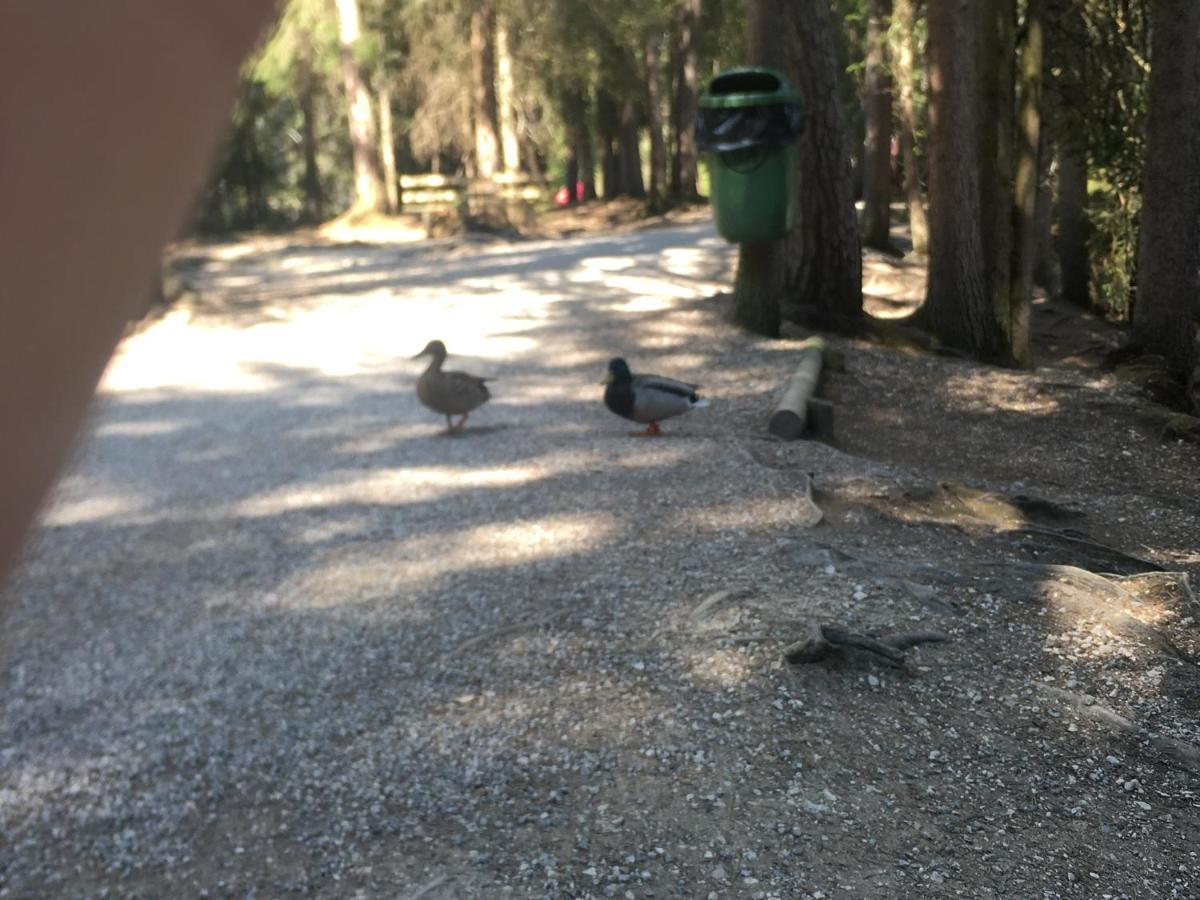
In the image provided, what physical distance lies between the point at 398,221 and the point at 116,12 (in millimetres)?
30234

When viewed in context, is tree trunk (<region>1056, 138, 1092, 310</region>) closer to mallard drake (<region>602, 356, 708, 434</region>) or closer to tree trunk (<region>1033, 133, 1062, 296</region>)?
tree trunk (<region>1033, 133, 1062, 296</region>)

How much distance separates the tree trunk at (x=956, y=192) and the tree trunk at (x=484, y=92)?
707 inches

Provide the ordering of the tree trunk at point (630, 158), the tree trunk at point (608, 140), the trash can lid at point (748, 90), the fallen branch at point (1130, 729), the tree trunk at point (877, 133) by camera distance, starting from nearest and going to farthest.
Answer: the fallen branch at point (1130, 729)
the trash can lid at point (748, 90)
the tree trunk at point (877, 133)
the tree trunk at point (630, 158)
the tree trunk at point (608, 140)

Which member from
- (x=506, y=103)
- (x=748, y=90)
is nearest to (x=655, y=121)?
(x=506, y=103)

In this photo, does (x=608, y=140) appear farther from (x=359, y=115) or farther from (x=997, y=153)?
(x=997, y=153)

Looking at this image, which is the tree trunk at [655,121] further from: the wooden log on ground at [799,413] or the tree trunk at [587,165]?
the wooden log on ground at [799,413]

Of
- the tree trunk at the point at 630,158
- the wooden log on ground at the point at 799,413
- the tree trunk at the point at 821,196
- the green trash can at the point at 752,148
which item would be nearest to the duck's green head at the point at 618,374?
the wooden log on ground at the point at 799,413

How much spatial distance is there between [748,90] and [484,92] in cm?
1896

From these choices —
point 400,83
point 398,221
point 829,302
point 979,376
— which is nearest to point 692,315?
point 829,302

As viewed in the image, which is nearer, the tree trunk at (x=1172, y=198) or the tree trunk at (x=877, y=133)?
the tree trunk at (x=1172, y=198)

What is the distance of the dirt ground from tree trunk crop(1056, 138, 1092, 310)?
6.47m

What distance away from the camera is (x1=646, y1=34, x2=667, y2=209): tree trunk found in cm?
3184

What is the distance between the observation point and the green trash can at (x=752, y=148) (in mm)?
10078

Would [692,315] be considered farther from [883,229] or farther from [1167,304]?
[883,229]
